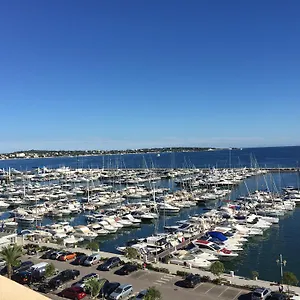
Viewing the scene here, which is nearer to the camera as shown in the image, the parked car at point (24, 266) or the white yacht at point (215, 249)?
the parked car at point (24, 266)

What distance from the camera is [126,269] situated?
90.6 ft

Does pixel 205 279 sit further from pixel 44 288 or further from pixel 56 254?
pixel 56 254

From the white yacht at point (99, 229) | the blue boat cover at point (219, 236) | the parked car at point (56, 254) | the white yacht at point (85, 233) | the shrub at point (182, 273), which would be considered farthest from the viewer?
the white yacht at point (99, 229)

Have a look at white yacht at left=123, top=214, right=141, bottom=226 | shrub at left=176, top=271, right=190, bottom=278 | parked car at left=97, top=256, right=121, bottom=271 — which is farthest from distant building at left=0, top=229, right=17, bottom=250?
white yacht at left=123, top=214, right=141, bottom=226

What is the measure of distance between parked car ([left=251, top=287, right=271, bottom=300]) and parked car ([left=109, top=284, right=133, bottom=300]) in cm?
779

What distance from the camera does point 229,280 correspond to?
25656mm

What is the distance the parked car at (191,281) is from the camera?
79.9 feet

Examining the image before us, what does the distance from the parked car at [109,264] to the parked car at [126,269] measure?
3.51ft

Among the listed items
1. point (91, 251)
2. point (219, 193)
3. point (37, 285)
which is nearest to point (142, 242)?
point (91, 251)

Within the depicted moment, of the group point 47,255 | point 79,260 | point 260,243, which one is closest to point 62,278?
point 79,260

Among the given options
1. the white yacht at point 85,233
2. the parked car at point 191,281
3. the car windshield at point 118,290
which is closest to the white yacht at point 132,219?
the white yacht at point 85,233

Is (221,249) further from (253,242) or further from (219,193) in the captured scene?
(219,193)

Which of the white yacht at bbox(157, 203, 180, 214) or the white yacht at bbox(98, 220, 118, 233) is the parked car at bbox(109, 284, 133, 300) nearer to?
the white yacht at bbox(98, 220, 118, 233)

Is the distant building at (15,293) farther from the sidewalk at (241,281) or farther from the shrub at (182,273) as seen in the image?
the shrub at (182,273)
